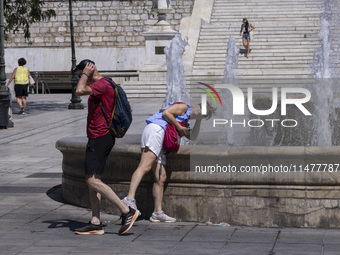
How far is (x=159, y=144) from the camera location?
816 centimetres

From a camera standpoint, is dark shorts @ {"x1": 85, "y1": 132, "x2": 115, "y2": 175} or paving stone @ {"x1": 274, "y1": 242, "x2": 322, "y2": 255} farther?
dark shorts @ {"x1": 85, "y1": 132, "x2": 115, "y2": 175}

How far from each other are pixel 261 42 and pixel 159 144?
80.7 feet

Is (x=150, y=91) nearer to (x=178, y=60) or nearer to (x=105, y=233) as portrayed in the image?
(x=178, y=60)

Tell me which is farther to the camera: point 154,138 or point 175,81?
point 175,81

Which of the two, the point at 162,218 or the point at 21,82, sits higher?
the point at 21,82

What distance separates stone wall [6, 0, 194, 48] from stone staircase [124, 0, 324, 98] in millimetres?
6608

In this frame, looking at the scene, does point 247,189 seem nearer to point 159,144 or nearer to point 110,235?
point 159,144

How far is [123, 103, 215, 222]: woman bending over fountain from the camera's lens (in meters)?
8.12

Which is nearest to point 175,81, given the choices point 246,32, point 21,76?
point 21,76

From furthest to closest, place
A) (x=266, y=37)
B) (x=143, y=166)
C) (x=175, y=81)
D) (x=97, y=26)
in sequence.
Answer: (x=97, y=26) → (x=266, y=37) → (x=175, y=81) → (x=143, y=166)

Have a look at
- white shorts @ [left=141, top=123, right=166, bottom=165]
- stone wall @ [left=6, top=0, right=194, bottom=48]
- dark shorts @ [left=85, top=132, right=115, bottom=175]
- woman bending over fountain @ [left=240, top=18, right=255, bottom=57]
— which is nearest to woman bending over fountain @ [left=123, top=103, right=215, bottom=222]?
white shorts @ [left=141, top=123, right=166, bottom=165]

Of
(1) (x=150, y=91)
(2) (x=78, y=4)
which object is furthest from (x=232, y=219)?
(2) (x=78, y=4)

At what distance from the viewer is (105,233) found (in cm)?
788

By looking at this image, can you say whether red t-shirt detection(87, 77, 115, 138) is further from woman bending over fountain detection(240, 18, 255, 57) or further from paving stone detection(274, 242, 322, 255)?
woman bending over fountain detection(240, 18, 255, 57)
